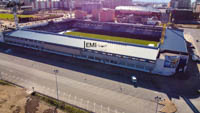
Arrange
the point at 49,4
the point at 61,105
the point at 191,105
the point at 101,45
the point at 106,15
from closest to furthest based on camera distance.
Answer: the point at 61,105 < the point at 191,105 < the point at 101,45 < the point at 106,15 < the point at 49,4

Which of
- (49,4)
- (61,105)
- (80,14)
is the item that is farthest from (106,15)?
(49,4)

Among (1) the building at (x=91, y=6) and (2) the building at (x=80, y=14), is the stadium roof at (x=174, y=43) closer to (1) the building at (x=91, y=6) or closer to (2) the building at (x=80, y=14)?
(2) the building at (x=80, y=14)

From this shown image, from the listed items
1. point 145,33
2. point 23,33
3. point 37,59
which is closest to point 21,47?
point 23,33

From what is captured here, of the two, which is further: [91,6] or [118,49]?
[91,6]

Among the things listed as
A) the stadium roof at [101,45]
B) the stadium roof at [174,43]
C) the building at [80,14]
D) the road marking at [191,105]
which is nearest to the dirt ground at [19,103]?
the stadium roof at [101,45]

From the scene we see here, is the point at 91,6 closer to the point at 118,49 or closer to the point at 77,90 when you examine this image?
the point at 118,49

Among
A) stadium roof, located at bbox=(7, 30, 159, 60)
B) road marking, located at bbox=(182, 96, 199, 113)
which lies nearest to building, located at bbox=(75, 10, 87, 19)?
stadium roof, located at bbox=(7, 30, 159, 60)

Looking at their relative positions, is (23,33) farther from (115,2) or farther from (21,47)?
(115,2)
